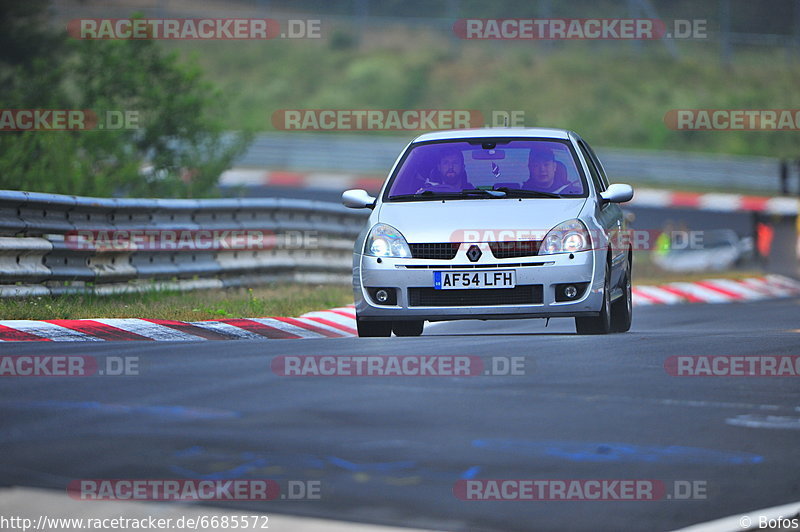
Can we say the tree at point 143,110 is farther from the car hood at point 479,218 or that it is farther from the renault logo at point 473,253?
the renault logo at point 473,253

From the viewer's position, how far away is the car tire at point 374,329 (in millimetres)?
10883

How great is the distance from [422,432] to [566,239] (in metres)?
4.29

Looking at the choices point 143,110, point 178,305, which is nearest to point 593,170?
point 178,305

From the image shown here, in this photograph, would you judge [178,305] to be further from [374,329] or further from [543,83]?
[543,83]

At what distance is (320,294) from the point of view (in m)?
16.2

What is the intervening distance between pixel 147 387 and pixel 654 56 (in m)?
55.9

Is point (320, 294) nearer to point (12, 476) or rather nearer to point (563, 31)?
point (12, 476)

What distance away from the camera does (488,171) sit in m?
11.3

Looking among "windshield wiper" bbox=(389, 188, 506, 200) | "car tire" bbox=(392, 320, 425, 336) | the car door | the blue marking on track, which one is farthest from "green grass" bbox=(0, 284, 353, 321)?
the blue marking on track

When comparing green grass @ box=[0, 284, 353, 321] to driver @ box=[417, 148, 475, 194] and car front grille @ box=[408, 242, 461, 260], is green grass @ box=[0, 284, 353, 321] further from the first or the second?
car front grille @ box=[408, 242, 461, 260]

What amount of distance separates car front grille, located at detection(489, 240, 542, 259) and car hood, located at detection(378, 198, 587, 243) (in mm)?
37

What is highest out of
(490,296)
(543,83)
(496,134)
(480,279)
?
(543,83)

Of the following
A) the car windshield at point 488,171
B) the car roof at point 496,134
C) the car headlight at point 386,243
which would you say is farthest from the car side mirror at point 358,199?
the car roof at point 496,134

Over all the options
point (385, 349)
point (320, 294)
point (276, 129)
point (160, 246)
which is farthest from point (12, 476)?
point (276, 129)
